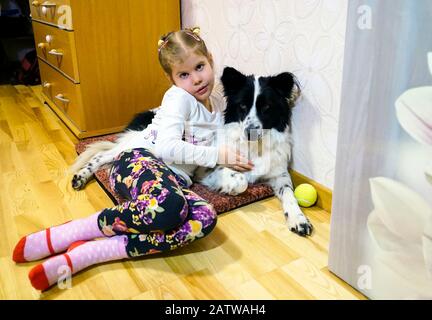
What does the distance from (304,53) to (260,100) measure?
0.81ft

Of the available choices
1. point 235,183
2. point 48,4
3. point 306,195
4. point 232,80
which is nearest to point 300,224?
point 306,195

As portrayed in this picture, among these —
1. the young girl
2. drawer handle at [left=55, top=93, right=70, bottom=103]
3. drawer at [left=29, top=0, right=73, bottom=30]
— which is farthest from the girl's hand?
drawer handle at [left=55, top=93, right=70, bottom=103]

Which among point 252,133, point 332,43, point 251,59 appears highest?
point 332,43

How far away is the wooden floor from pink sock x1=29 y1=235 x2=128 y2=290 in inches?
1.1

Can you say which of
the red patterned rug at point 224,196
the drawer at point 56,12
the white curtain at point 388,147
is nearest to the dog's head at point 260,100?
the red patterned rug at point 224,196

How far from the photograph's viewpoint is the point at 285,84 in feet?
4.92

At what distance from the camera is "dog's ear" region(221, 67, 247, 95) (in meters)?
1.55

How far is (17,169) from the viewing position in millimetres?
1921

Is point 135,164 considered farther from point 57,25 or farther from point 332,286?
point 57,25

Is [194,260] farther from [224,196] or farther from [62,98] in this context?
[62,98]

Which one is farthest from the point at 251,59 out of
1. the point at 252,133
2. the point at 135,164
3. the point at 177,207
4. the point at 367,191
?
the point at 367,191

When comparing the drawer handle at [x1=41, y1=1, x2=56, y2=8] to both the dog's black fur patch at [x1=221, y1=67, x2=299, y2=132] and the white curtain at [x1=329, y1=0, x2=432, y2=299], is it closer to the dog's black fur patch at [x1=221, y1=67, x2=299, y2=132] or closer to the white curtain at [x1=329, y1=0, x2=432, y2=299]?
the dog's black fur patch at [x1=221, y1=67, x2=299, y2=132]

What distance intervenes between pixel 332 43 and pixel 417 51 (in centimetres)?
63

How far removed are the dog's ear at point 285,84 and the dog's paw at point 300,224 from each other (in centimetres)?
48
